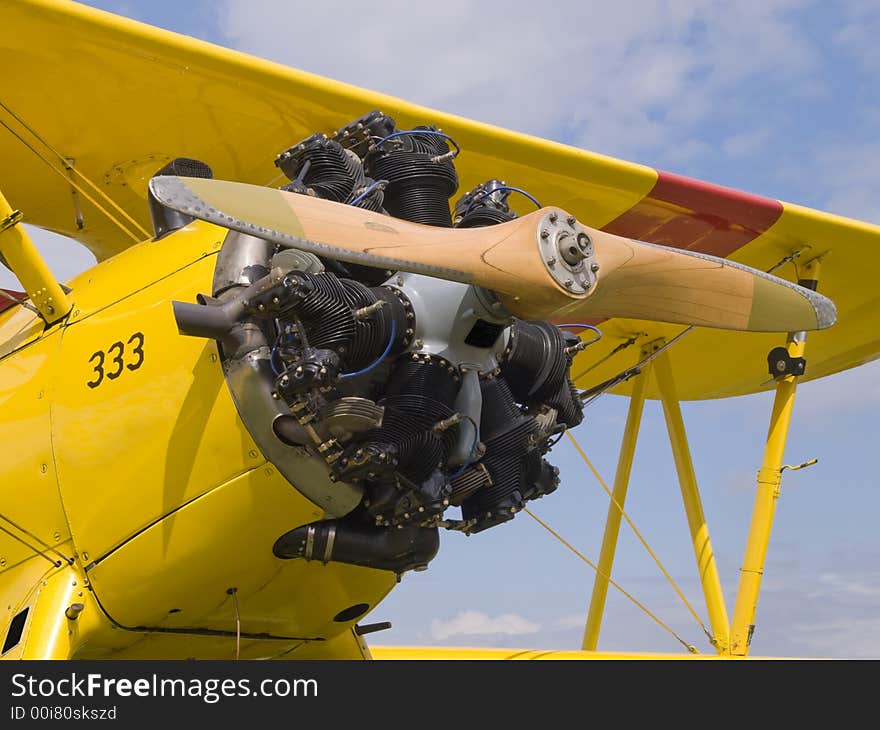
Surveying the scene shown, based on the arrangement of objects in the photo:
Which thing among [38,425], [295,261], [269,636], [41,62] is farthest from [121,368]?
[41,62]

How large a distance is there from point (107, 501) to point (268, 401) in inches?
37.2

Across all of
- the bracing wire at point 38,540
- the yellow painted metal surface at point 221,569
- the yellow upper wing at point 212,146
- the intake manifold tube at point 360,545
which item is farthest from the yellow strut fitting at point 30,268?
the intake manifold tube at point 360,545

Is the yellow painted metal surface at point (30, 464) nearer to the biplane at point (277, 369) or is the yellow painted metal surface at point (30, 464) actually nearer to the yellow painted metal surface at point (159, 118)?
the biplane at point (277, 369)

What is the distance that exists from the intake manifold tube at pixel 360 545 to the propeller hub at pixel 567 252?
4.39ft

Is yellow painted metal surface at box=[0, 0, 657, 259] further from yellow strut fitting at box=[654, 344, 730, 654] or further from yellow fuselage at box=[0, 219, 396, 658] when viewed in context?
yellow strut fitting at box=[654, 344, 730, 654]

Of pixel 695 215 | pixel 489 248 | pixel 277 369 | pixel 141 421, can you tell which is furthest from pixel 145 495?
pixel 695 215

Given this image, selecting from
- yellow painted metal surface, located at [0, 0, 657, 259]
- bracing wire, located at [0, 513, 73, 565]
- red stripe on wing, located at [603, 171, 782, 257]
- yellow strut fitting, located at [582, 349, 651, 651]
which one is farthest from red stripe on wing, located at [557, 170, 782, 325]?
bracing wire, located at [0, 513, 73, 565]

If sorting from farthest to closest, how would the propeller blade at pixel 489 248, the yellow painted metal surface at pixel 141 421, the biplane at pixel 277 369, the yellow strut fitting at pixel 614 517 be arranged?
the yellow strut fitting at pixel 614 517
the yellow painted metal surface at pixel 141 421
the biplane at pixel 277 369
the propeller blade at pixel 489 248

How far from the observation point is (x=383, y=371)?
5.18m

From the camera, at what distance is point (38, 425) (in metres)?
5.72

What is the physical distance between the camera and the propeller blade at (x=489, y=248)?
14.8 feet

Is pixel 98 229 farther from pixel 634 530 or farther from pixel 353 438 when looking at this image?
pixel 634 530

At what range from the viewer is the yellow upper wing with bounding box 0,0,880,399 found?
6.60 m

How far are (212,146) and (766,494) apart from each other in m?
→ 4.37
